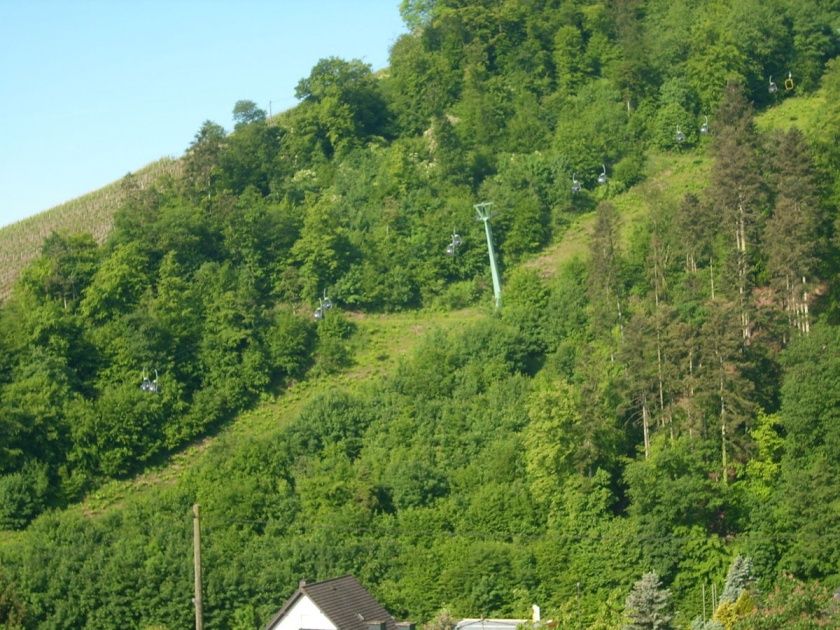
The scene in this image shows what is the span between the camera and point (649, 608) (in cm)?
3631

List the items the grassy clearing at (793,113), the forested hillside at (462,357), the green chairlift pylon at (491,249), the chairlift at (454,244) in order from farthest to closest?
the grassy clearing at (793,113), the chairlift at (454,244), the green chairlift pylon at (491,249), the forested hillside at (462,357)

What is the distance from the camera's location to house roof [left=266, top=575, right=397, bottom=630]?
44.6m

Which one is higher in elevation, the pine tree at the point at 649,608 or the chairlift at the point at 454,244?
the chairlift at the point at 454,244

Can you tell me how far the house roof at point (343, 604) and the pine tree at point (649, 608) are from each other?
34.8 ft

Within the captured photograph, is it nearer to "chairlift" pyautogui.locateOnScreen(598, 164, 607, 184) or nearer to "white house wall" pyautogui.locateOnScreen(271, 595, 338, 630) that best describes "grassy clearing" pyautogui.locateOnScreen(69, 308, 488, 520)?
"chairlift" pyautogui.locateOnScreen(598, 164, 607, 184)

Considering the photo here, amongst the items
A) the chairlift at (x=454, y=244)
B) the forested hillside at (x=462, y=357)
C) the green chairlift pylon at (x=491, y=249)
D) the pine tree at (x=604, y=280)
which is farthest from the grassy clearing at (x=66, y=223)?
the pine tree at (x=604, y=280)

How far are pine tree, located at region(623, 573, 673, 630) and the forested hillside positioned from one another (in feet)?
0.25

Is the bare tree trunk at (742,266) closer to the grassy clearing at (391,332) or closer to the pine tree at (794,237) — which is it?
the pine tree at (794,237)

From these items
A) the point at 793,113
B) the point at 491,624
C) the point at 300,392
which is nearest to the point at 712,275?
the point at 300,392

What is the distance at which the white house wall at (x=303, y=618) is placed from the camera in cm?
4447

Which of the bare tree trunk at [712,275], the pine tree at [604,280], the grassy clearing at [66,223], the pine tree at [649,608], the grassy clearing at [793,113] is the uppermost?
the grassy clearing at [66,223]

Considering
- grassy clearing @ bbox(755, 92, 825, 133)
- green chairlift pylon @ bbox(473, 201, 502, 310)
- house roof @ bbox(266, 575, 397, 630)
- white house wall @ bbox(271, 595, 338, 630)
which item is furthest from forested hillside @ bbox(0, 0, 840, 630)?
white house wall @ bbox(271, 595, 338, 630)

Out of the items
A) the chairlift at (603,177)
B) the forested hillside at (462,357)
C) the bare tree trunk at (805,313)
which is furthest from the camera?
the chairlift at (603,177)

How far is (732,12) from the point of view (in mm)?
86562
